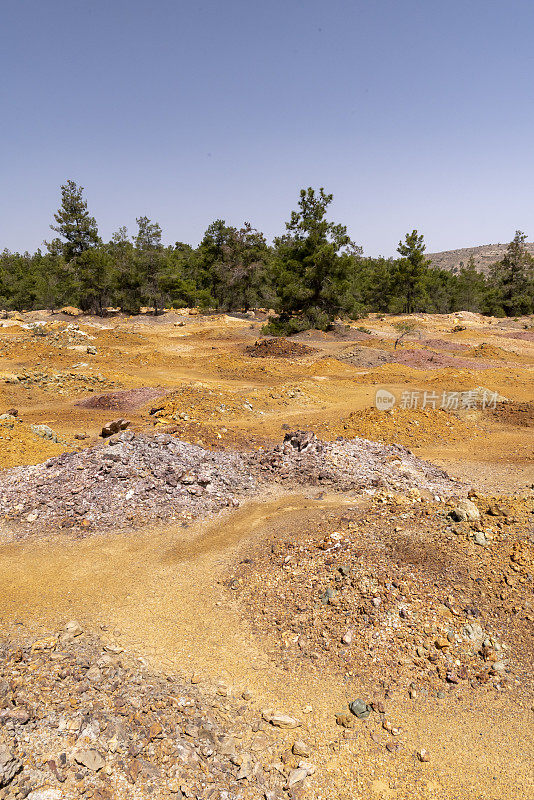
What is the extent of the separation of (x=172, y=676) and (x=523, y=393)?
17213 mm

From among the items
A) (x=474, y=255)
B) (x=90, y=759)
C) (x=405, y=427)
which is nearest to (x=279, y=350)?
(x=405, y=427)

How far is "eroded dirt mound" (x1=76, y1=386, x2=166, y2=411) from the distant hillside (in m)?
124

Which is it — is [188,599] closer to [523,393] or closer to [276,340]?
[523,393]

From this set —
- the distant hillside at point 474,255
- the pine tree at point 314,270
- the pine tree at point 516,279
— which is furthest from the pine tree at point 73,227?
the distant hillside at point 474,255

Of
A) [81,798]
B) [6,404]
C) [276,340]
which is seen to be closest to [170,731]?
[81,798]

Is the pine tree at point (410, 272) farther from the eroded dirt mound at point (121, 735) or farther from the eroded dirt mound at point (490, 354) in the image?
the eroded dirt mound at point (121, 735)

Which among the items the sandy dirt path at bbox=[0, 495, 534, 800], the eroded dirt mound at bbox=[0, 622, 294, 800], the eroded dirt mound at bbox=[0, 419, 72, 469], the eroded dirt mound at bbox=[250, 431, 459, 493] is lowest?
the sandy dirt path at bbox=[0, 495, 534, 800]

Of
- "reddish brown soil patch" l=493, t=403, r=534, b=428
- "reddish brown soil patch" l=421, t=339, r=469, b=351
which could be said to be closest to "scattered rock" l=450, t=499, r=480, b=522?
"reddish brown soil patch" l=493, t=403, r=534, b=428

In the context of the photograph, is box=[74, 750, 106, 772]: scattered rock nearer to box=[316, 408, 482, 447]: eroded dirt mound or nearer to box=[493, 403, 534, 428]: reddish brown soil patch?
box=[316, 408, 482, 447]: eroded dirt mound

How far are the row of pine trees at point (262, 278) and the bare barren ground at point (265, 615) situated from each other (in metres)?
20.1

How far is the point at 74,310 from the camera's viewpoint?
153 ft

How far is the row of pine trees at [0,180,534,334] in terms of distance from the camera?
30.3 m

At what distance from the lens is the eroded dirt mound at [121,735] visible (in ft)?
11.6

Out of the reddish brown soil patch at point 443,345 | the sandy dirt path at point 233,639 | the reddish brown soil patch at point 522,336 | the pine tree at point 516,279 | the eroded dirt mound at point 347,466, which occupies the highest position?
the pine tree at point 516,279
